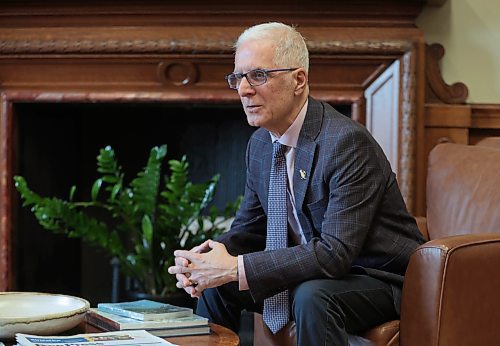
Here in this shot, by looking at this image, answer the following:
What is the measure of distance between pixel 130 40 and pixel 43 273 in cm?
102

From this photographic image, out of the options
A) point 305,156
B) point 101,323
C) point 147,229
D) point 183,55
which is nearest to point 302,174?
point 305,156

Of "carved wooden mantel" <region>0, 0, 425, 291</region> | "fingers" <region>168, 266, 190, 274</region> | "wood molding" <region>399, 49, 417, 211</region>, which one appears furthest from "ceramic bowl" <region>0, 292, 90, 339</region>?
"wood molding" <region>399, 49, 417, 211</region>

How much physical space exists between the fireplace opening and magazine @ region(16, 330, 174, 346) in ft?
6.21

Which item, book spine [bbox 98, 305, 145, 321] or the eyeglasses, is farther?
the eyeglasses

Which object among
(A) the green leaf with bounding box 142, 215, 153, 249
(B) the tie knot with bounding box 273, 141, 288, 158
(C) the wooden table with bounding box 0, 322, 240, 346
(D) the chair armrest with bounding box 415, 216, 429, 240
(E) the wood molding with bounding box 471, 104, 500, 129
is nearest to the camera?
(C) the wooden table with bounding box 0, 322, 240, 346

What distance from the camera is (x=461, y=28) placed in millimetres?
3076

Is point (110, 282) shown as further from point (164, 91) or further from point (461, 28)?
point (461, 28)

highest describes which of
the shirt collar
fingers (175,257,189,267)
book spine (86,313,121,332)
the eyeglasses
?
the eyeglasses

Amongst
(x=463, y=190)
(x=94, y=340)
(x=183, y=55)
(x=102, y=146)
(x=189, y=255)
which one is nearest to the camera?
(x=94, y=340)

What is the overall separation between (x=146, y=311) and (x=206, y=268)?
16cm

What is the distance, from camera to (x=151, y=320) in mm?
1735

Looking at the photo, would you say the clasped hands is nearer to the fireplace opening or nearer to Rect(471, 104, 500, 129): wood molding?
Rect(471, 104, 500, 129): wood molding

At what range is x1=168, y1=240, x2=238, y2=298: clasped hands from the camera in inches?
73.4

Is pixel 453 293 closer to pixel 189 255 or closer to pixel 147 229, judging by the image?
pixel 189 255
